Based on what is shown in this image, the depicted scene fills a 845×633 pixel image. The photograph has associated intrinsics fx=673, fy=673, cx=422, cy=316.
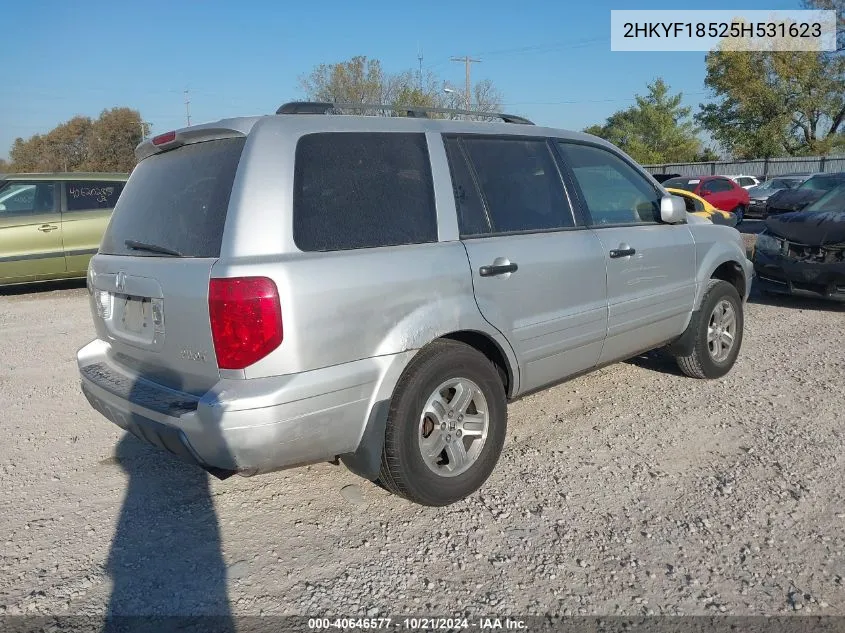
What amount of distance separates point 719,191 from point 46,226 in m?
18.6

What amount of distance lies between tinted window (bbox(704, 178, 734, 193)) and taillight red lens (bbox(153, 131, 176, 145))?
20113 mm

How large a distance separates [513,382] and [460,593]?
1264 millimetres

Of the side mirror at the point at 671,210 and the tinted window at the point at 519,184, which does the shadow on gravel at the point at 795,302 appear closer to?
the side mirror at the point at 671,210

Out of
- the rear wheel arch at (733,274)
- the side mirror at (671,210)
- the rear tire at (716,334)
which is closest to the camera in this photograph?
the side mirror at (671,210)

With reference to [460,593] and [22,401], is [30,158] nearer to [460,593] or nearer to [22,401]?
[22,401]

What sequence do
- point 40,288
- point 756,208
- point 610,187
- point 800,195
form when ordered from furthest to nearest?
point 756,208 < point 800,195 < point 40,288 < point 610,187

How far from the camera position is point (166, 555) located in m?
2.99

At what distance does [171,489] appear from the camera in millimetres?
3617

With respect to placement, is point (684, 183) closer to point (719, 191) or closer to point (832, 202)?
point (719, 191)

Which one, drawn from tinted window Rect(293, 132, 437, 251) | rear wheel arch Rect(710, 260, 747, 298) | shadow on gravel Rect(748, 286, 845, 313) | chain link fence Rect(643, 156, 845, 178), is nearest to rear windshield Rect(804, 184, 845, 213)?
shadow on gravel Rect(748, 286, 845, 313)

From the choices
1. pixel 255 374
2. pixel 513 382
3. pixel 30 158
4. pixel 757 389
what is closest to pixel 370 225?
pixel 255 374

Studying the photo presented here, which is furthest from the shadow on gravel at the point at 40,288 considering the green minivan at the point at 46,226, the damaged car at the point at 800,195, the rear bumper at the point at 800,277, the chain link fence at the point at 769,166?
the chain link fence at the point at 769,166

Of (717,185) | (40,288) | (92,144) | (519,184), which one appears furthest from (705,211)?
(92,144)

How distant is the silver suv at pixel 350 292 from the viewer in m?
2.68
